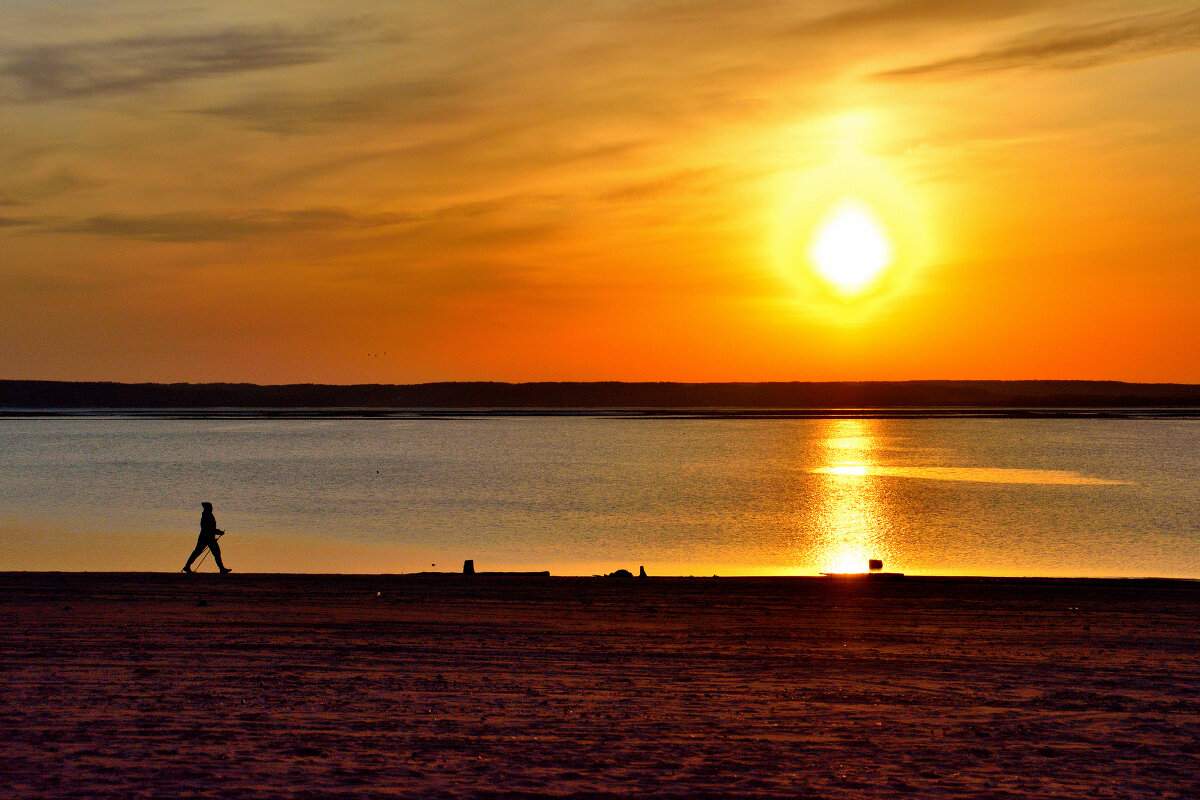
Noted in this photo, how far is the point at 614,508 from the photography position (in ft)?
159

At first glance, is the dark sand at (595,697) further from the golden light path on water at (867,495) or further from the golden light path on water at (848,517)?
the golden light path on water at (867,495)

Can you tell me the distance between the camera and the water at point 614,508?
31734 millimetres

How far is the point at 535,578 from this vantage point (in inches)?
861

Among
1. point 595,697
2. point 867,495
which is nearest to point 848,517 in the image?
point 867,495

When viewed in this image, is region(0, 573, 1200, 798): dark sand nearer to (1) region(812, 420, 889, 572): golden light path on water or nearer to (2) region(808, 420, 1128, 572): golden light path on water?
(1) region(812, 420, 889, 572): golden light path on water

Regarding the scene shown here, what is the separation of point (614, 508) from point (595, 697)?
123 feet

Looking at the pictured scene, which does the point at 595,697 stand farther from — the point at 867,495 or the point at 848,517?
the point at 867,495

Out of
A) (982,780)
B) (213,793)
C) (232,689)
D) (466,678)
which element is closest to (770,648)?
(466,678)

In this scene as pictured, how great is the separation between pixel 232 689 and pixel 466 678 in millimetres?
2453

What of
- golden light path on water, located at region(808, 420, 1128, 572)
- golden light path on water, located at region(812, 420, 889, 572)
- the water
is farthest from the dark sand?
golden light path on water, located at region(808, 420, 1128, 572)

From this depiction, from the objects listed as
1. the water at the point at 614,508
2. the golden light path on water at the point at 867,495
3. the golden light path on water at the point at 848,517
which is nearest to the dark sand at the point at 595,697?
the water at the point at 614,508

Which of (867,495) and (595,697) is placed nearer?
(595,697)

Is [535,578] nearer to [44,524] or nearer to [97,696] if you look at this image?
[97,696]

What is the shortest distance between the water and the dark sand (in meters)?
12.2
